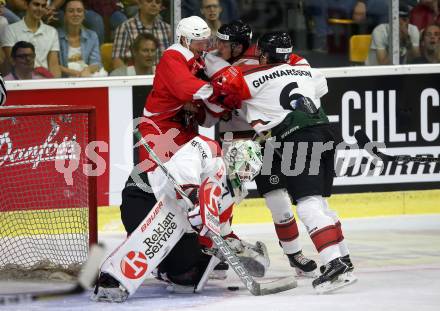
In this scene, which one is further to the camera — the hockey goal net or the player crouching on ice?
the hockey goal net

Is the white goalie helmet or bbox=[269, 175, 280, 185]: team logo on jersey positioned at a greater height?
the white goalie helmet

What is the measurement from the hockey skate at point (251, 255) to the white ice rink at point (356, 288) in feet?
0.40

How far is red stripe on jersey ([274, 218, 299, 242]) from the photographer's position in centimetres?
583

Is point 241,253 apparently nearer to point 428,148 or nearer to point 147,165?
point 147,165

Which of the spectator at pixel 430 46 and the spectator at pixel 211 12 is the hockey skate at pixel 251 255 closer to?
the spectator at pixel 211 12

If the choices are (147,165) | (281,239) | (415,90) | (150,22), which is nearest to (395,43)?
(415,90)

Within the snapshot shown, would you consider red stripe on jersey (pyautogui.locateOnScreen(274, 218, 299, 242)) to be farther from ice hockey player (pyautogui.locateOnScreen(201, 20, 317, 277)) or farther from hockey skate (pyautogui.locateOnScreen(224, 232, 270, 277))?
hockey skate (pyautogui.locateOnScreen(224, 232, 270, 277))

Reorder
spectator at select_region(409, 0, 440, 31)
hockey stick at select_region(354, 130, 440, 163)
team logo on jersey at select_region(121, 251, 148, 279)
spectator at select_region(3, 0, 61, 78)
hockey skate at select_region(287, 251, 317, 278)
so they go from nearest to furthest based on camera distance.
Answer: team logo on jersey at select_region(121, 251, 148, 279) → hockey skate at select_region(287, 251, 317, 278) → hockey stick at select_region(354, 130, 440, 163) → spectator at select_region(3, 0, 61, 78) → spectator at select_region(409, 0, 440, 31)

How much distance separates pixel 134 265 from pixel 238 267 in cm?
44

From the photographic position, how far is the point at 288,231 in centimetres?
584

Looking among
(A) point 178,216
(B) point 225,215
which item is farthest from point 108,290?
(B) point 225,215

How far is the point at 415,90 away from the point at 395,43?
309 mm

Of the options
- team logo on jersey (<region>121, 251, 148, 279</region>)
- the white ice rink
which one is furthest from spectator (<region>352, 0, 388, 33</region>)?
team logo on jersey (<region>121, 251, 148, 279</region>)

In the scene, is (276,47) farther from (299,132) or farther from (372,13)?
(372,13)
